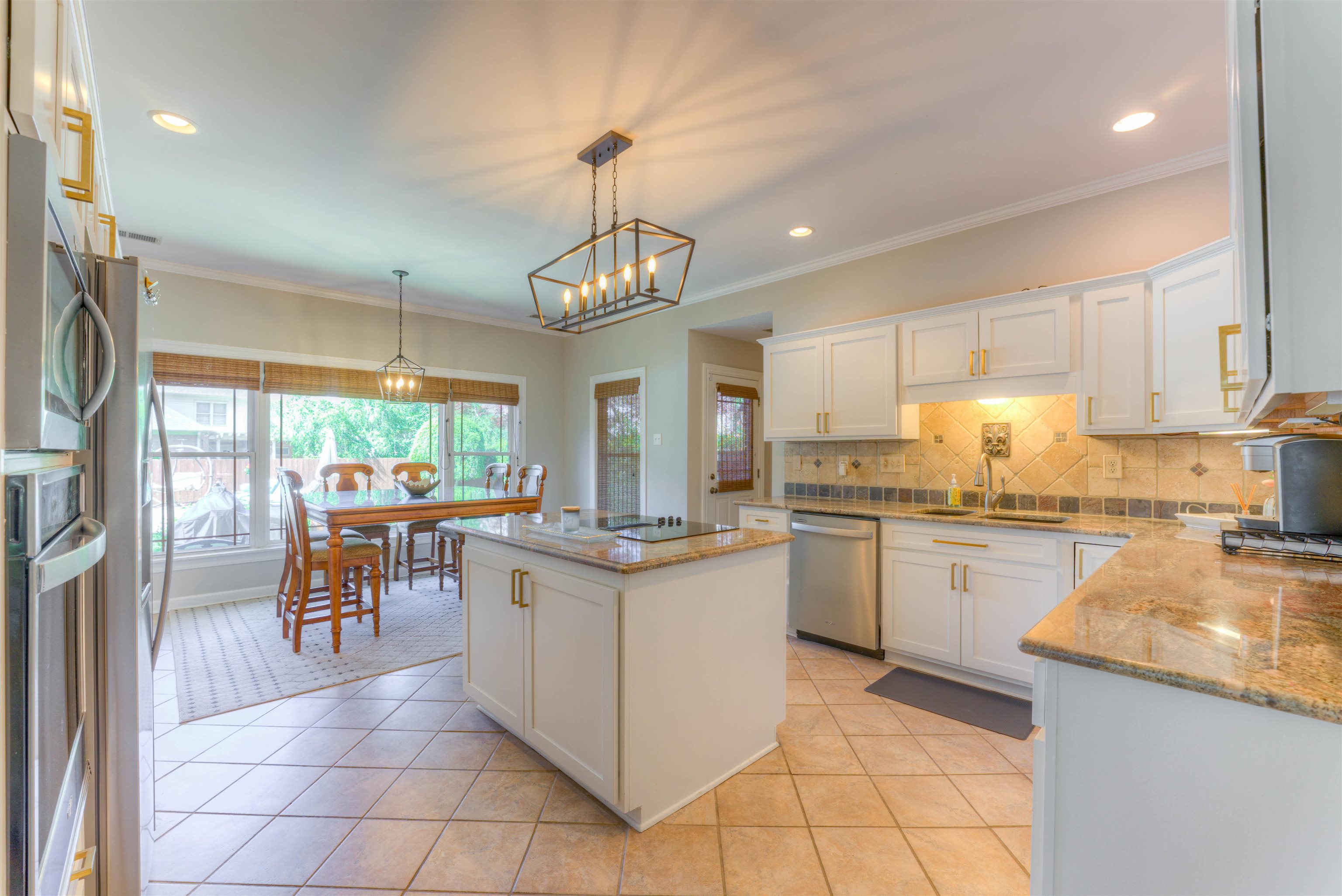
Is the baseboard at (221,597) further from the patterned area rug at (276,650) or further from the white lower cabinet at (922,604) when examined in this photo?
the white lower cabinet at (922,604)

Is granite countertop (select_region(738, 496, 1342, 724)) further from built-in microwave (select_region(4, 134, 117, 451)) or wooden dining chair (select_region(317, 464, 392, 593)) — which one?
wooden dining chair (select_region(317, 464, 392, 593))

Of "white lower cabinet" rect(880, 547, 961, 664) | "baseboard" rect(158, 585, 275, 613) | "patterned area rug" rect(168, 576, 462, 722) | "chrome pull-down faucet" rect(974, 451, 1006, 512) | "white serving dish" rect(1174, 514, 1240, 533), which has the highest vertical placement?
"chrome pull-down faucet" rect(974, 451, 1006, 512)

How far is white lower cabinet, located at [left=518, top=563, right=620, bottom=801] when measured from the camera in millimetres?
1752

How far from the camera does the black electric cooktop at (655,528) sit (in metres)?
2.11

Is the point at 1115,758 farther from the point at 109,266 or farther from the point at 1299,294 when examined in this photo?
the point at 109,266

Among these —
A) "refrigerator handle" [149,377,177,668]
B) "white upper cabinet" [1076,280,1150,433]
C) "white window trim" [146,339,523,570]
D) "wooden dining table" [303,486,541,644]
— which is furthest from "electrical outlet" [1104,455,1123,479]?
"white window trim" [146,339,523,570]

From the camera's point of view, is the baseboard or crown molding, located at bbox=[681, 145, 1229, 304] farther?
the baseboard

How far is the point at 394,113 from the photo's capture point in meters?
2.31

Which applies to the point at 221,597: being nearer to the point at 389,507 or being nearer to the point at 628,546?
the point at 389,507

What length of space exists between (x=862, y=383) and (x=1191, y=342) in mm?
1530

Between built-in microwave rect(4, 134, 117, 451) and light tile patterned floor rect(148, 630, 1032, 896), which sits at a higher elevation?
built-in microwave rect(4, 134, 117, 451)

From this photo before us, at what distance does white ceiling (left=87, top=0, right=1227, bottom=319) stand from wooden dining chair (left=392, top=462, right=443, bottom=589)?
185 centimetres

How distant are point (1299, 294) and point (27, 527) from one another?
1.81 metres

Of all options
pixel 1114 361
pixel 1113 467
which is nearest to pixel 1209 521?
pixel 1113 467
